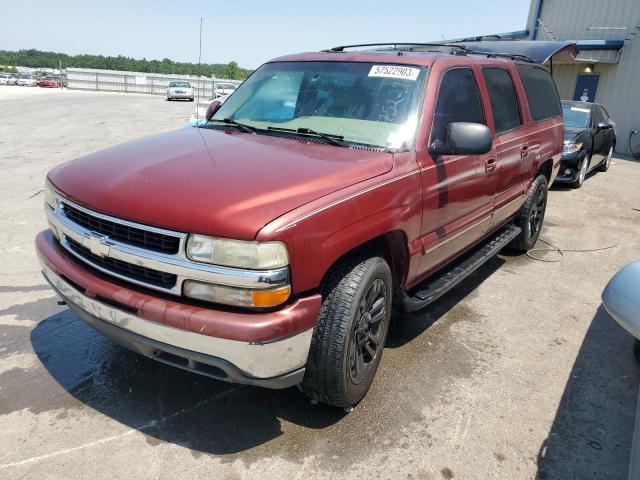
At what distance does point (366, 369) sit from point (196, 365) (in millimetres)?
1024

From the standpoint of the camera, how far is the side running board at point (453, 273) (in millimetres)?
3377

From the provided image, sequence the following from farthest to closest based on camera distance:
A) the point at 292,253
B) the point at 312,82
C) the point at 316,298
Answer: the point at 312,82 → the point at 316,298 → the point at 292,253

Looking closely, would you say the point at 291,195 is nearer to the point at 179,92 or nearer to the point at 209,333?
the point at 209,333

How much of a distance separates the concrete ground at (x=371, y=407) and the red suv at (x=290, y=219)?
0.32m

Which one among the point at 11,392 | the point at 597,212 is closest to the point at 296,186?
the point at 11,392

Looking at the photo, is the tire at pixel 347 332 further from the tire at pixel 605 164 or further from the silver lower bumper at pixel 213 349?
the tire at pixel 605 164

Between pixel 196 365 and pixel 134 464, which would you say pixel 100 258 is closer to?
pixel 196 365

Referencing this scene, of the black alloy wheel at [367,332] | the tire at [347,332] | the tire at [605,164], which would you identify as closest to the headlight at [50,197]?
the tire at [347,332]

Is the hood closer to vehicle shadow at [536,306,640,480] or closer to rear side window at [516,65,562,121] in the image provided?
vehicle shadow at [536,306,640,480]

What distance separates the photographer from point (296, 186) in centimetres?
248

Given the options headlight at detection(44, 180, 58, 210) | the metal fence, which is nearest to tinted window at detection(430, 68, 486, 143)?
headlight at detection(44, 180, 58, 210)

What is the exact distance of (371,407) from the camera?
2984 mm

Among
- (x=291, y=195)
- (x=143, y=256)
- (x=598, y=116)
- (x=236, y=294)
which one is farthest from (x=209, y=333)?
(x=598, y=116)

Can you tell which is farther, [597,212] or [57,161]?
[57,161]
